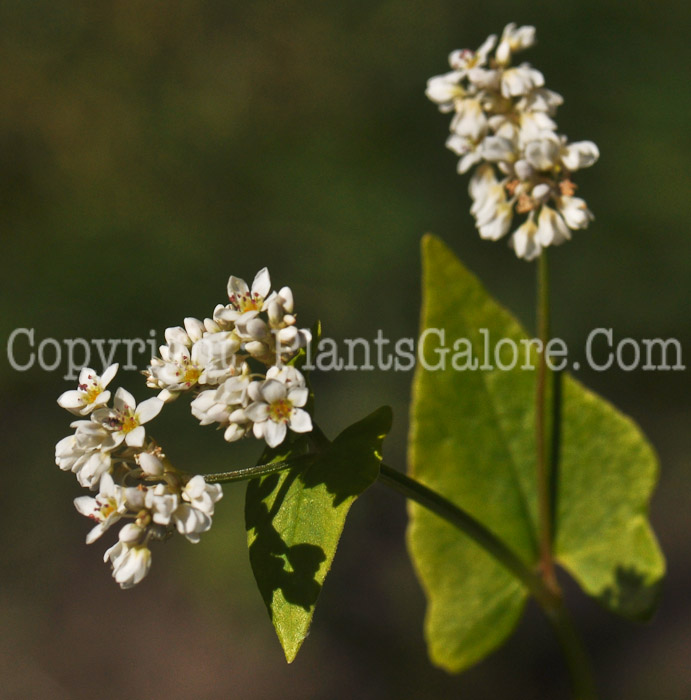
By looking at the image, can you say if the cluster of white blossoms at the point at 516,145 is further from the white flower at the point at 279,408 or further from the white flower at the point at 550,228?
the white flower at the point at 279,408

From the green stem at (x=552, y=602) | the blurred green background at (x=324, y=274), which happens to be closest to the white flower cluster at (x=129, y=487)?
the green stem at (x=552, y=602)

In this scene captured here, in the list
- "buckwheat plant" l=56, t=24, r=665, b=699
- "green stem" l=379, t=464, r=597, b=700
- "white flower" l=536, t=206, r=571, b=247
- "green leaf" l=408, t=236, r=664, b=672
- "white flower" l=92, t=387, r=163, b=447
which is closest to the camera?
"buckwheat plant" l=56, t=24, r=665, b=699

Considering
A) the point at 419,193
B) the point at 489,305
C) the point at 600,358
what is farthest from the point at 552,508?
Answer: the point at 419,193

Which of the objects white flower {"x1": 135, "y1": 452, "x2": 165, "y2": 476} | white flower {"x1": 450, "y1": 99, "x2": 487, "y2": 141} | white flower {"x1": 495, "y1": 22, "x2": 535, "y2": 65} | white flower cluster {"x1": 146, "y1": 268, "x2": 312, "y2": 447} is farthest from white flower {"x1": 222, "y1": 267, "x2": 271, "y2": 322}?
white flower {"x1": 495, "y1": 22, "x2": 535, "y2": 65}

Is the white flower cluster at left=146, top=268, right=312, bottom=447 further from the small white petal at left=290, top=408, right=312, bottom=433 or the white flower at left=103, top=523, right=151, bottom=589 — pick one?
the white flower at left=103, top=523, right=151, bottom=589

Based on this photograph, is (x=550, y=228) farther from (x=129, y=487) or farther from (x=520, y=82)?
(x=129, y=487)

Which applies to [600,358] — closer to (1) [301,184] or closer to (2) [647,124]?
(2) [647,124]
